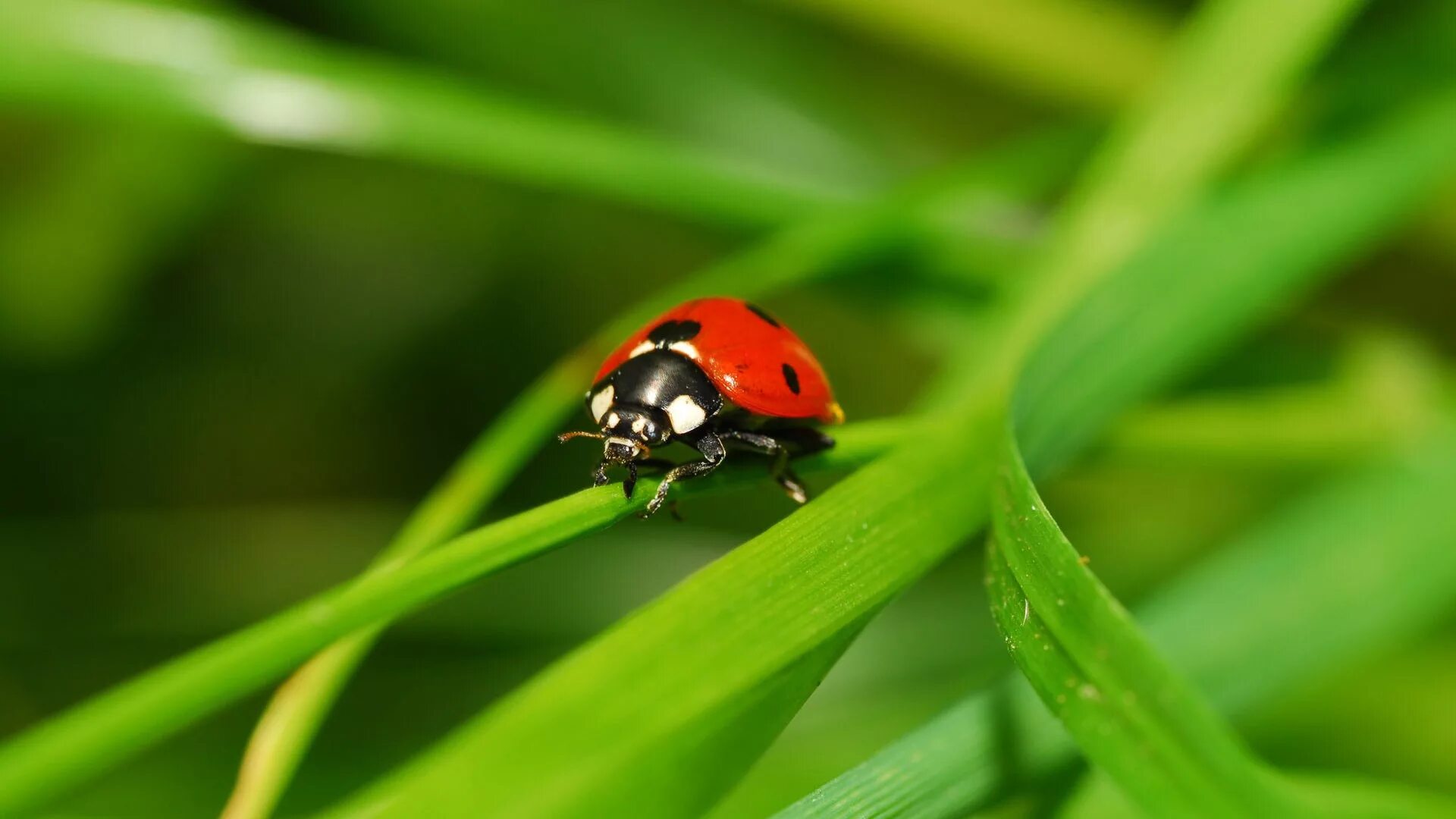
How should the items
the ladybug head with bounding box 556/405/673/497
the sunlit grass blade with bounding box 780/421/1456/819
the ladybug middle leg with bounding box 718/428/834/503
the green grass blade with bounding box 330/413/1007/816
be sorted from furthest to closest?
the ladybug head with bounding box 556/405/673/497 → the ladybug middle leg with bounding box 718/428/834/503 → the sunlit grass blade with bounding box 780/421/1456/819 → the green grass blade with bounding box 330/413/1007/816

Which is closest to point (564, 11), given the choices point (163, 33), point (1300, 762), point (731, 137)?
point (731, 137)

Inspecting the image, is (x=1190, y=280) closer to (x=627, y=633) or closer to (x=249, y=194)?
(x=627, y=633)

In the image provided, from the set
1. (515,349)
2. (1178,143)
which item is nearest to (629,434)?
(1178,143)

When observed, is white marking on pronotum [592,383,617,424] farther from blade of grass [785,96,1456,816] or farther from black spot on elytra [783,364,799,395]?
blade of grass [785,96,1456,816]

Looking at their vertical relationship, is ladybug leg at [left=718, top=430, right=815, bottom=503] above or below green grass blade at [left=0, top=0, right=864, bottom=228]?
below

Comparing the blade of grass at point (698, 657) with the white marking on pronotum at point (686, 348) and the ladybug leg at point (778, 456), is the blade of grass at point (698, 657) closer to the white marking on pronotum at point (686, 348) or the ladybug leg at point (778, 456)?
the ladybug leg at point (778, 456)

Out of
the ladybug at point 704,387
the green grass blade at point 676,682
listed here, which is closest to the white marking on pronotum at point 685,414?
the ladybug at point 704,387

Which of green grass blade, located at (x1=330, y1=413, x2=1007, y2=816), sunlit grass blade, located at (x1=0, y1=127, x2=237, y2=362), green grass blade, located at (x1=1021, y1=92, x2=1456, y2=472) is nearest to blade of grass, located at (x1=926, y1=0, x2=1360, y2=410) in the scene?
green grass blade, located at (x1=1021, y1=92, x2=1456, y2=472)
